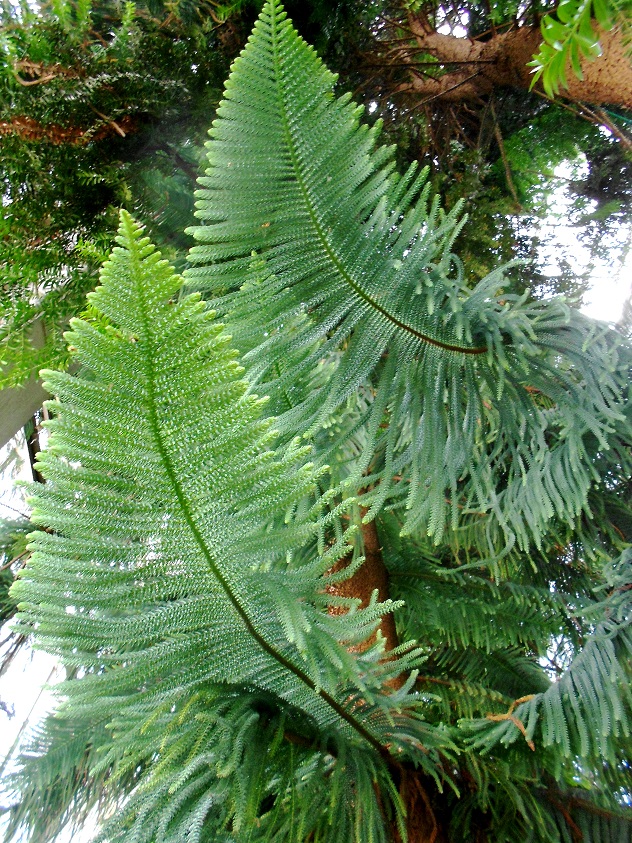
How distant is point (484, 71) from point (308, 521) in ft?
4.40

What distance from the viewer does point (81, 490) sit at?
37 cm

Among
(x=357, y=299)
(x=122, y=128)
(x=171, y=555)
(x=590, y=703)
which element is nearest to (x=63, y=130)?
(x=122, y=128)

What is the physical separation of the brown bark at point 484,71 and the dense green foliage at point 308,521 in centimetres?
60

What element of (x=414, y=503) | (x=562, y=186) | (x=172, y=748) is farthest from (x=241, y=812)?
(x=562, y=186)

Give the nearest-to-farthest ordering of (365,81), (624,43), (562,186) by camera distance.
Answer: (624,43)
(365,81)
(562,186)

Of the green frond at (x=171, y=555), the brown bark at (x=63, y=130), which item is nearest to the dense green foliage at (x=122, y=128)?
the brown bark at (x=63, y=130)

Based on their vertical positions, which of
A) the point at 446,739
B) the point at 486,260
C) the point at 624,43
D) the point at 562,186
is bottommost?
the point at 446,739

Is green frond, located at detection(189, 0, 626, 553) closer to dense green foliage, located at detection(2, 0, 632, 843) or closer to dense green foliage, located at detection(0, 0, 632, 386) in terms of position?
dense green foliage, located at detection(2, 0, 632, 843)

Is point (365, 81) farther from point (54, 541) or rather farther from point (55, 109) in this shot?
point (54, 541)

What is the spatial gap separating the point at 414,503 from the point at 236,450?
36cm

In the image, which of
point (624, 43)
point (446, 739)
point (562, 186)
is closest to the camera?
point (446, 739)

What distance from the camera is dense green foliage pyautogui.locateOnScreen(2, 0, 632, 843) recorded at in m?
0.38

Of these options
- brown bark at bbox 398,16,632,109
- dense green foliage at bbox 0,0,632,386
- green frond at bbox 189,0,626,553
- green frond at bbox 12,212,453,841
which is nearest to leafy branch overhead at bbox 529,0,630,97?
green frond at bbox 189,0,626,553

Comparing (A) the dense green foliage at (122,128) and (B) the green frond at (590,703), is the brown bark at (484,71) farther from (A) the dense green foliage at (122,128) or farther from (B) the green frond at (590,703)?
(B) the green frond at (590,703)
